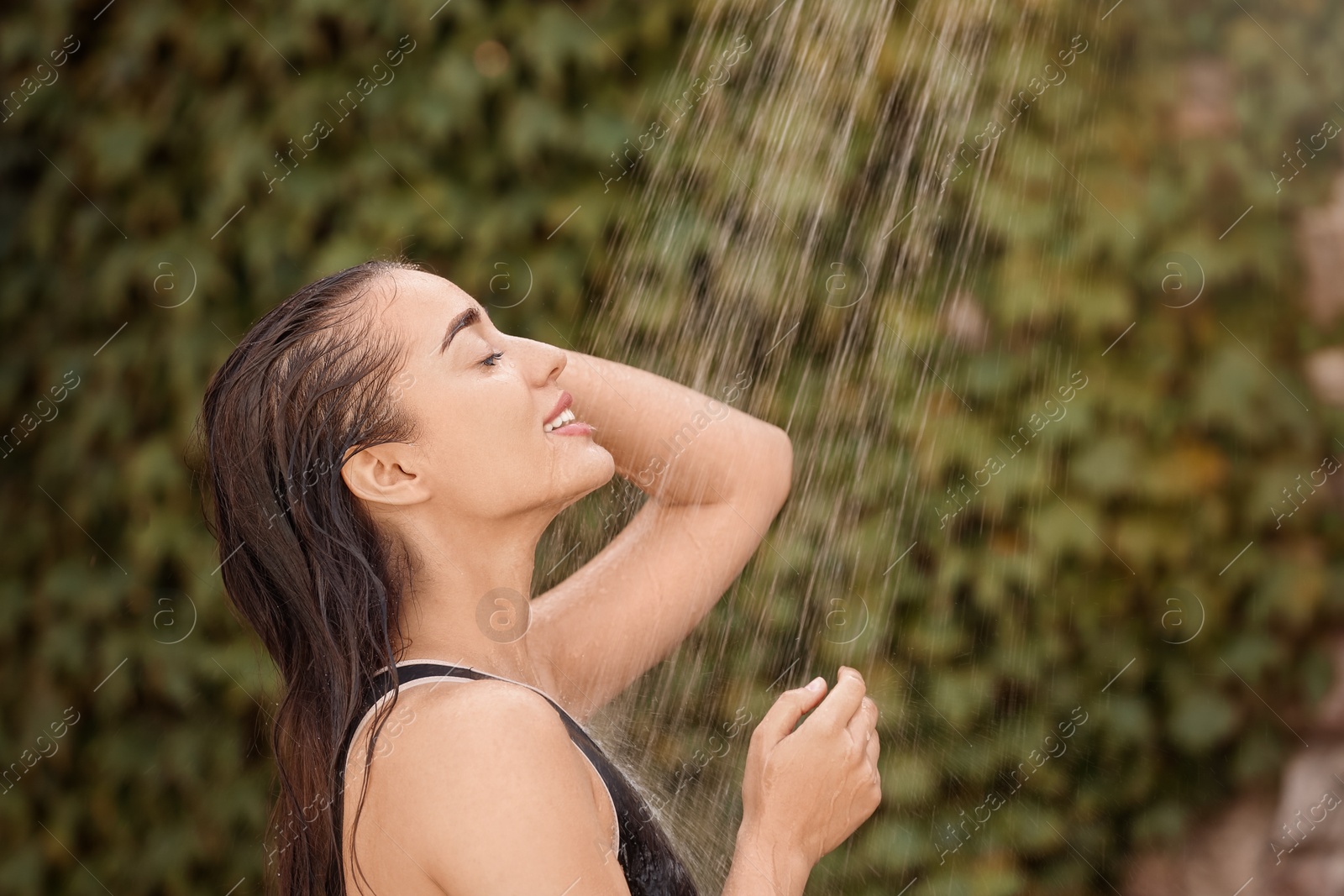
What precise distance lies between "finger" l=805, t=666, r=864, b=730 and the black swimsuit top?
0.74 ft


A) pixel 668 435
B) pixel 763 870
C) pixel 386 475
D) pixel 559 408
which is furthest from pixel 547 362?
pixel 763 870

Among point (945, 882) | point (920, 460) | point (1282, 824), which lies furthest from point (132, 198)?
point (1282, 824)

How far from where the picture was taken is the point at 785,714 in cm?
134

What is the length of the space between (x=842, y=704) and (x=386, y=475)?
1.86 ft

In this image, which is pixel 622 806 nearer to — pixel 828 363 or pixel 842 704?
pixel 842 704

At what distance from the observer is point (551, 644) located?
1638 millimetres

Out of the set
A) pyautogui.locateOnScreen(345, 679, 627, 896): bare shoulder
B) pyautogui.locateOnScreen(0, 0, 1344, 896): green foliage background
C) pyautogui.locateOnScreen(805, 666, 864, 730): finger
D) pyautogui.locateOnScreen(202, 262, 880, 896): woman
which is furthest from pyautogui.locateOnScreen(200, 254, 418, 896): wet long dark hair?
pyautogui.locateOnScreen(0, 0, 1344, 896): green foliage background

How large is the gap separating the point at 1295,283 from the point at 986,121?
0.79 m

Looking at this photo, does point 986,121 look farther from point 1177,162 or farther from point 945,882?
point 945,882

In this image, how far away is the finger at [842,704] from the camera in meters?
1.33

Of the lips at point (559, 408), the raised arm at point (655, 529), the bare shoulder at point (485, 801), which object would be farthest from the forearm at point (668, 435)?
the bare shoulder at point (485, 801)

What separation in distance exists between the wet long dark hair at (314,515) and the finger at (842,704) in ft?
1.57

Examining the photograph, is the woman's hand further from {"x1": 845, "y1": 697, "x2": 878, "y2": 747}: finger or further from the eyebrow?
the eyebrow

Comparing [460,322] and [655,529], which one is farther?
[655,529]
